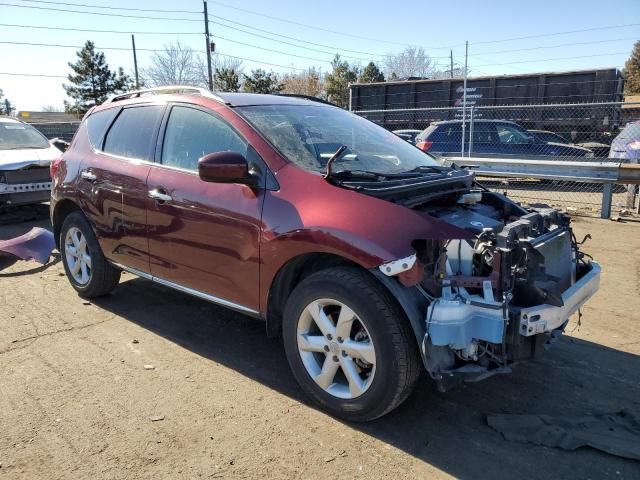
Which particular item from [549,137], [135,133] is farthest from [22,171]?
[549,137]

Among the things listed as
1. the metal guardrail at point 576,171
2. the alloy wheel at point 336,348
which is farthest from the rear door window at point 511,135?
the alloy wheel at point 336,348

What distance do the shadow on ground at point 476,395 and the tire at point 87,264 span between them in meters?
0.29

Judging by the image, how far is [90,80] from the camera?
4828 centimetres

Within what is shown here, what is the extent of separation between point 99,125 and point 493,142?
35.8 feet

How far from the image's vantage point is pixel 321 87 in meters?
60.2

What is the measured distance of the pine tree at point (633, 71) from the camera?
150 ft

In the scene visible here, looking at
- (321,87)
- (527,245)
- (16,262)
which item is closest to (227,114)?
(527,245)

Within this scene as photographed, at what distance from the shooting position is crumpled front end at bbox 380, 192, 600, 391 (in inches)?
103

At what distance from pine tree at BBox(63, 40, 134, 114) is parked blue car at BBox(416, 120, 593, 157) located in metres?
41.4

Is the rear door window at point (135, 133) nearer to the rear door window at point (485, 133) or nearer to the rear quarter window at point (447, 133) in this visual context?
the rear quarter window at point (447, 133)

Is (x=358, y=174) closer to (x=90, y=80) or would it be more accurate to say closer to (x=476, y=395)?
(x=476, y=395)

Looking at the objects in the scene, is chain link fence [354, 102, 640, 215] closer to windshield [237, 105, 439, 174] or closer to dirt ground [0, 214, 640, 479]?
windshield [237, 105, 439, 174]

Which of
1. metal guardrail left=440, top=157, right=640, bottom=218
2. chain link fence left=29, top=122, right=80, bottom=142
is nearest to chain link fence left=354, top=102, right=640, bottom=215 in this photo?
metal guardrail left=440, top=157, right=640, bottom=218

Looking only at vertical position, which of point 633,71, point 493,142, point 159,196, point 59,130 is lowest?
point 159,196
